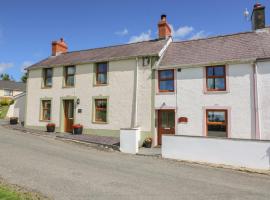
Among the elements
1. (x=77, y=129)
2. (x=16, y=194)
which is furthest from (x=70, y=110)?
(x=16, y=194)

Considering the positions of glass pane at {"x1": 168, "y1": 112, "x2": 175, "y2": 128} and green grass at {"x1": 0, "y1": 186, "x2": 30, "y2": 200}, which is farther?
glass pane at {"x1": 168, "y1": 112, "x2": 175, "y2": 128}

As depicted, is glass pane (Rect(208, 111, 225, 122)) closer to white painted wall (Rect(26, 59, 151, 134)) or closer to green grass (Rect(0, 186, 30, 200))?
white painted wall (Rect(26, 59, 151, 134))

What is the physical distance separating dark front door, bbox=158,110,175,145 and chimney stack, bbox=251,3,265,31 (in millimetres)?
8218

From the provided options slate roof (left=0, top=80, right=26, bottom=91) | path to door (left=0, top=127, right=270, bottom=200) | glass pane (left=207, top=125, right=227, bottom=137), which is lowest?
path to door (left=0, top=127, right=270, bottom=200)

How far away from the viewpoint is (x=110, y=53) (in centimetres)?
1886

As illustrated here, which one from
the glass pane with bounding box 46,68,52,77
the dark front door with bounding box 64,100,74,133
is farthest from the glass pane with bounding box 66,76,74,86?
the glass pane with bounding box 46,68,52,77

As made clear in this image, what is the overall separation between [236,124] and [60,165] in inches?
370

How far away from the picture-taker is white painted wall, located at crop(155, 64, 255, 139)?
12766 mm

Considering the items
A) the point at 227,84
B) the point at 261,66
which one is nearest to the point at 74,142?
the point at 227,84

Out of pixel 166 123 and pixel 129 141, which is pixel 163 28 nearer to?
pixel 166 123

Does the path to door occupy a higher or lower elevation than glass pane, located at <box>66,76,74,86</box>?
lower

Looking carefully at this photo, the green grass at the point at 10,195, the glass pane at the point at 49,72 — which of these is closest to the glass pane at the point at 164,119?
the green grass at the point at 10,195

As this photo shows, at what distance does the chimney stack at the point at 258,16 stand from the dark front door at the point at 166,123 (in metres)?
8.22

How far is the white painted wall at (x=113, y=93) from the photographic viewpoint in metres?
15.6
